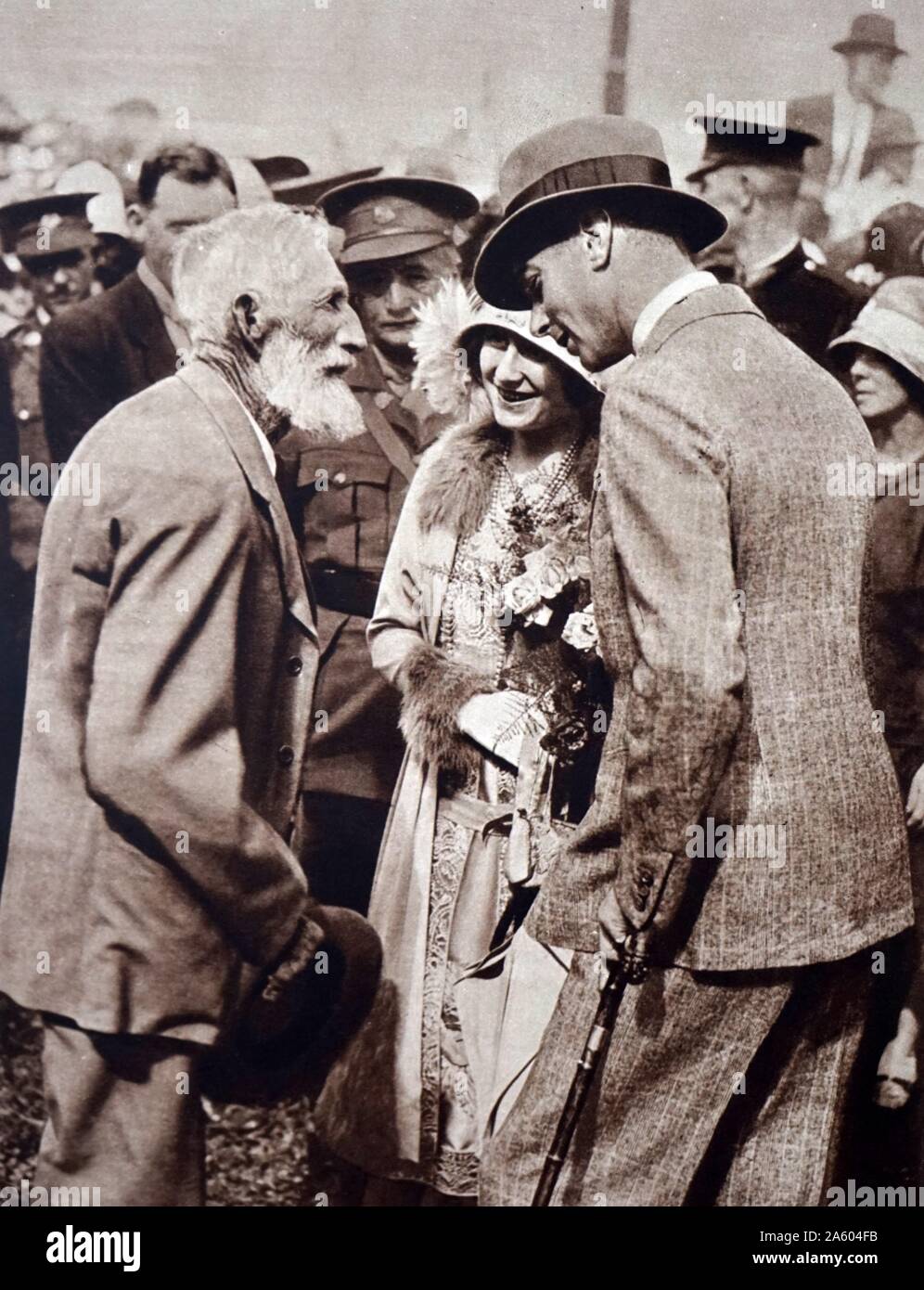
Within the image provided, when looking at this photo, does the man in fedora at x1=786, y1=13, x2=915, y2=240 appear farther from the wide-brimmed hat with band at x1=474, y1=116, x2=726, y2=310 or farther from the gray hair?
the gray hair

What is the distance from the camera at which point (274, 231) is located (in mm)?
2824

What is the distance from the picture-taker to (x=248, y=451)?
9.23ft

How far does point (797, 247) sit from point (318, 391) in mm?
1173

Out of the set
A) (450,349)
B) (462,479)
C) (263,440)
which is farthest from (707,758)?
(263,440)

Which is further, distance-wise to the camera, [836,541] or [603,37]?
[603,37]

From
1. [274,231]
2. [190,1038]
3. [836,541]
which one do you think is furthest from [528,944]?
[274,231]

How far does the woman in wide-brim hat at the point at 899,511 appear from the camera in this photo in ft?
9.64

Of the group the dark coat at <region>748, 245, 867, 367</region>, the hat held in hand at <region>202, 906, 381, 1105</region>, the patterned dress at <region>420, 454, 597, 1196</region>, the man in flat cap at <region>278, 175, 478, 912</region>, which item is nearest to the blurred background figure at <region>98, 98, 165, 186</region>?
the man in flat cap at <region>278, 175, 478, 912</region>

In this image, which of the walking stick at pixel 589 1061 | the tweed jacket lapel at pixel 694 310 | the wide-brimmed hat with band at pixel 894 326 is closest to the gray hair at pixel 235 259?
the tweed jacket lapel at pixel 694 310

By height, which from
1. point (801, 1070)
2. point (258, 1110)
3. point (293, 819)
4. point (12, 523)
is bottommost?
point (258, 1110)

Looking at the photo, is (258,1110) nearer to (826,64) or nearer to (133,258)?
(133,258)

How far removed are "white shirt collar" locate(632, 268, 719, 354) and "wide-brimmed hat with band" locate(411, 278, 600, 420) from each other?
41 cm

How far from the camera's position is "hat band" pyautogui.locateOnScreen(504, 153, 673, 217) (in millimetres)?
2643

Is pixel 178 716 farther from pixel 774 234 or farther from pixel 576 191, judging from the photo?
pixel 774 234
